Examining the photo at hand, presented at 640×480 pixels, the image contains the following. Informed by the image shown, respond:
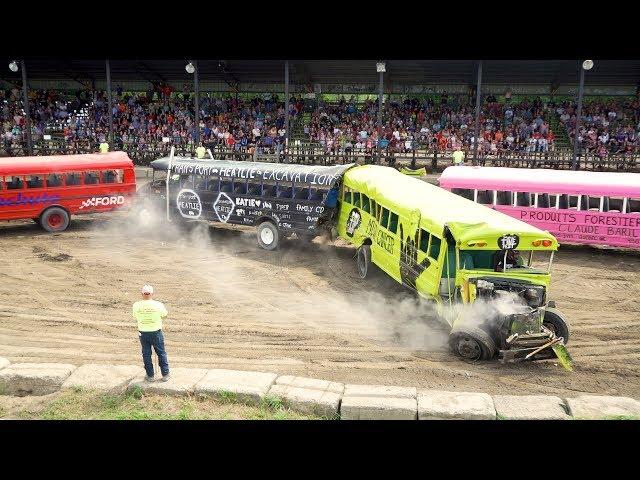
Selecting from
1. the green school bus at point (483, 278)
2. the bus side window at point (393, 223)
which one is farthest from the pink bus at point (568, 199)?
the green school bus at point (483, 278)

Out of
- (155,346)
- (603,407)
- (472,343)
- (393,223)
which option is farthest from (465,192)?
(155,346)

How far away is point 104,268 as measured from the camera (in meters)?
16.2

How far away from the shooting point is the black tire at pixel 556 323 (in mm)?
11148

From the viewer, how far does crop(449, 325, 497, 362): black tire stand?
1059 cm

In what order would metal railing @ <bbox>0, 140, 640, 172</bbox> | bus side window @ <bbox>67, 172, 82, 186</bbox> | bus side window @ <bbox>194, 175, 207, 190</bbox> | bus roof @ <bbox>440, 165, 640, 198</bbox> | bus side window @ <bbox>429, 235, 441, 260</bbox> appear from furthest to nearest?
metal railing @ <bbox>0, 140, 640, 172</bbox>
bus side window @ <bbox>67, 172, 82, 186</bbox>
bus side window @ <bbox>194, 175, 207, 190</bbox>
bus roof @ <bbox>440, 165, 640, 198</bbox>
bus side window @ <bbox>429, 235, 441, 260</bbox>

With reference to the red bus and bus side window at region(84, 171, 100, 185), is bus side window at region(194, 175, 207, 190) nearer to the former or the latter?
the red bus

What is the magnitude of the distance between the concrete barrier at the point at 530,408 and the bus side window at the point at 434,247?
3.66m

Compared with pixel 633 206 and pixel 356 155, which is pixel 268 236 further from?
pixel 356 155

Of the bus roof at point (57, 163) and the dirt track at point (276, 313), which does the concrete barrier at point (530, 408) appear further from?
the bus roof at point (57, 163)

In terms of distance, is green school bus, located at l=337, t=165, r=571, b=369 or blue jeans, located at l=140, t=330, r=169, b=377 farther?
green school bus, located at l=337, t=165, r=571, b=369

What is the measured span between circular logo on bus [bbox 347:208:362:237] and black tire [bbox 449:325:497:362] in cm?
589

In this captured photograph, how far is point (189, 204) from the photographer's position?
760 inches

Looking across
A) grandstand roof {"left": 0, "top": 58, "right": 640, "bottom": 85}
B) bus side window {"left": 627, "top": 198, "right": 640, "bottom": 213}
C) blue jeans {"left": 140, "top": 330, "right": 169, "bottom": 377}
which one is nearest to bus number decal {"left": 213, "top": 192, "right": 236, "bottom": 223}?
blue jeans {"left": 140, "top": 330, "right": 169, "bottom": 377}

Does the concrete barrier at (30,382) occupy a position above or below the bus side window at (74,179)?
below
